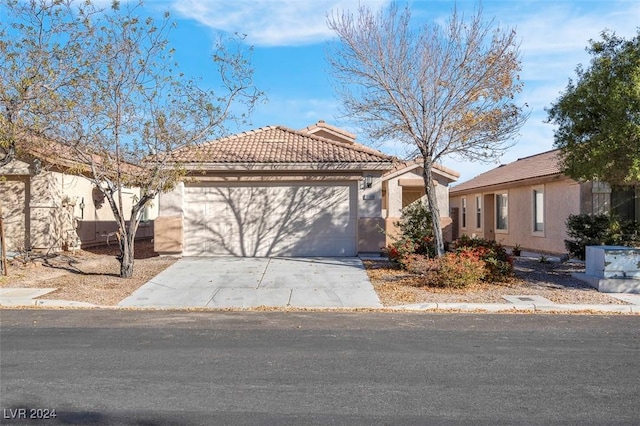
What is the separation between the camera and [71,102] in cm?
1222

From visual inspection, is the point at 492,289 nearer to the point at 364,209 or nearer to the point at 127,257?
the point at 364,209

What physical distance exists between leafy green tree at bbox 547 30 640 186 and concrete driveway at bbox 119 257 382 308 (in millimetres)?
5480

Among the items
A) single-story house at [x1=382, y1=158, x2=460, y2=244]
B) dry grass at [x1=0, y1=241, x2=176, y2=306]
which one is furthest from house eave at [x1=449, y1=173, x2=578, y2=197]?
dry grass at [x1=0, y1=241, x2=176, y2=306]

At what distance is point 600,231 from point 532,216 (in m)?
5.39

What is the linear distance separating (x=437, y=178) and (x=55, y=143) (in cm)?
1406

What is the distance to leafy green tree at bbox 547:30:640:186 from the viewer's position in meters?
11.0

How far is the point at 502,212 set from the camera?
24484 millimetres

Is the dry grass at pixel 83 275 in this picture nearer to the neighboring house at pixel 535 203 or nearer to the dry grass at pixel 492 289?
the dry grass at pixel 492 289

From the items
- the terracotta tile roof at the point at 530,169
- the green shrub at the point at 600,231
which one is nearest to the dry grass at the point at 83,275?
the green shrub at the point at 600,231

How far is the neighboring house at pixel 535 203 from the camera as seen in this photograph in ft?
57.5

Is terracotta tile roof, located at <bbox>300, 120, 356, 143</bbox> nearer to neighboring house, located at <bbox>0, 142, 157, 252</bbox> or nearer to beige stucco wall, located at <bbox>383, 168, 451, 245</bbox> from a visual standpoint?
beige stucco wall, located at <bbox>383, 168, 451, 245</bbox>

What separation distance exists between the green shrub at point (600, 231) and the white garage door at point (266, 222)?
649cm

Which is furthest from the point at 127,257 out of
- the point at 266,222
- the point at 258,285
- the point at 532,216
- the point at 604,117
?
the point at 532,216

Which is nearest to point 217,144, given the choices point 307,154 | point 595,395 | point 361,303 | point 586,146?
point 307,154
